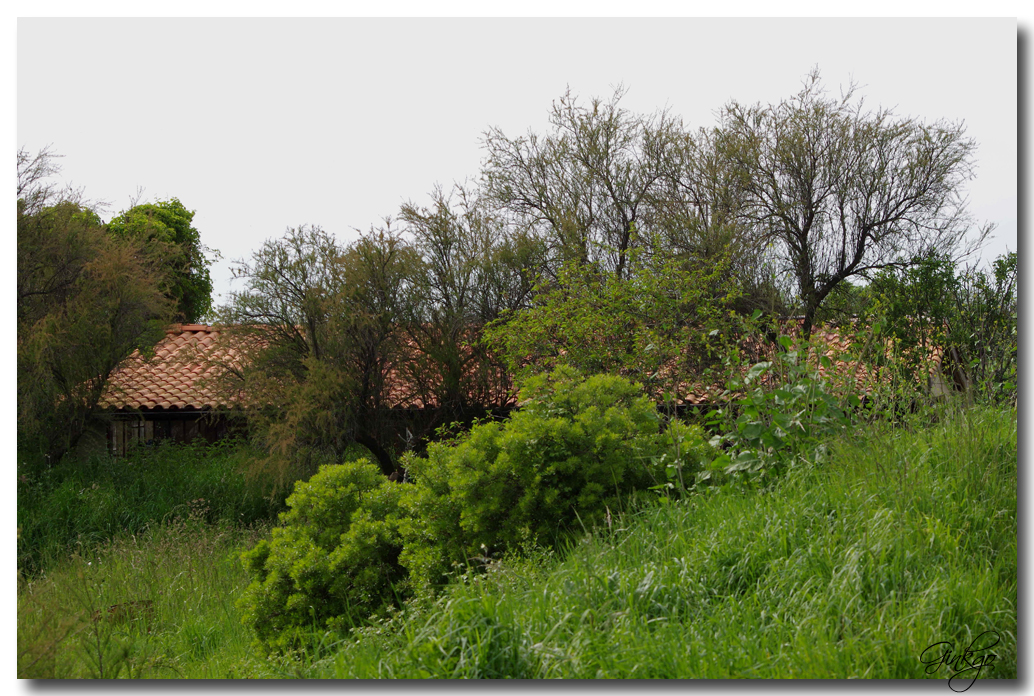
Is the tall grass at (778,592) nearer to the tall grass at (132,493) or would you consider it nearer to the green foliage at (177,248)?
the tall grass at (132,493)

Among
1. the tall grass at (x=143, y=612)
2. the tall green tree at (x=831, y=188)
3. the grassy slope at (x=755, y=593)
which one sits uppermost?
the tall green tree at (x=831, y=188)

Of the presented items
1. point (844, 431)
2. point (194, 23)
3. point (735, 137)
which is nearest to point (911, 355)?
point (844, 431)

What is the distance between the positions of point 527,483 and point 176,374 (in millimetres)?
10427

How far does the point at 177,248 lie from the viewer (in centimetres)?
1216

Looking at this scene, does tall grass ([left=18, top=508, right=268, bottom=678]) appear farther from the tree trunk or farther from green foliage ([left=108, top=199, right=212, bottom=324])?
green foliage ([left=108, top=199, right=212, bottom=324])

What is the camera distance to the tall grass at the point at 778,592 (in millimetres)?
2906

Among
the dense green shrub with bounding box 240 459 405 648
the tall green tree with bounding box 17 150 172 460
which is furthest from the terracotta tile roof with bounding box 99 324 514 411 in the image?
the dense green shrub with bounding box 240 459 405 648

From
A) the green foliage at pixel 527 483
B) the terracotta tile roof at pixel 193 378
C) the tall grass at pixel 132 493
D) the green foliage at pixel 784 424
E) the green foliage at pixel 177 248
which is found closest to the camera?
the green foliage at pixel 784 424

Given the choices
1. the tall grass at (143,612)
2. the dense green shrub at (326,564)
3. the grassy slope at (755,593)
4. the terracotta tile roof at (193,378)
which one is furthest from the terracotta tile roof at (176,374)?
the grassy slope at (755,593)

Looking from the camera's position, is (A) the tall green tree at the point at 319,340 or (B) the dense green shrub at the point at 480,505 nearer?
(B) the dense green shrub at the point at 480,505

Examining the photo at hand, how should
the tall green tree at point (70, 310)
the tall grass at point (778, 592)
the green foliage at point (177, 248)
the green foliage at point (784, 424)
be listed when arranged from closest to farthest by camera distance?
the tall grass at point (778, 592), the green foliage at point (784, 424), the tall green tree at point (70, 310), the green foliage at point (177, 248)

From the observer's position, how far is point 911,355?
6.18 meters

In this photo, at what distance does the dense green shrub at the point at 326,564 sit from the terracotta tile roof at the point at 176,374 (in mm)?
6385

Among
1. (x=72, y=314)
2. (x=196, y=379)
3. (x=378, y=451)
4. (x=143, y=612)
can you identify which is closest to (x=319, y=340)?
(x=378, y=451)
